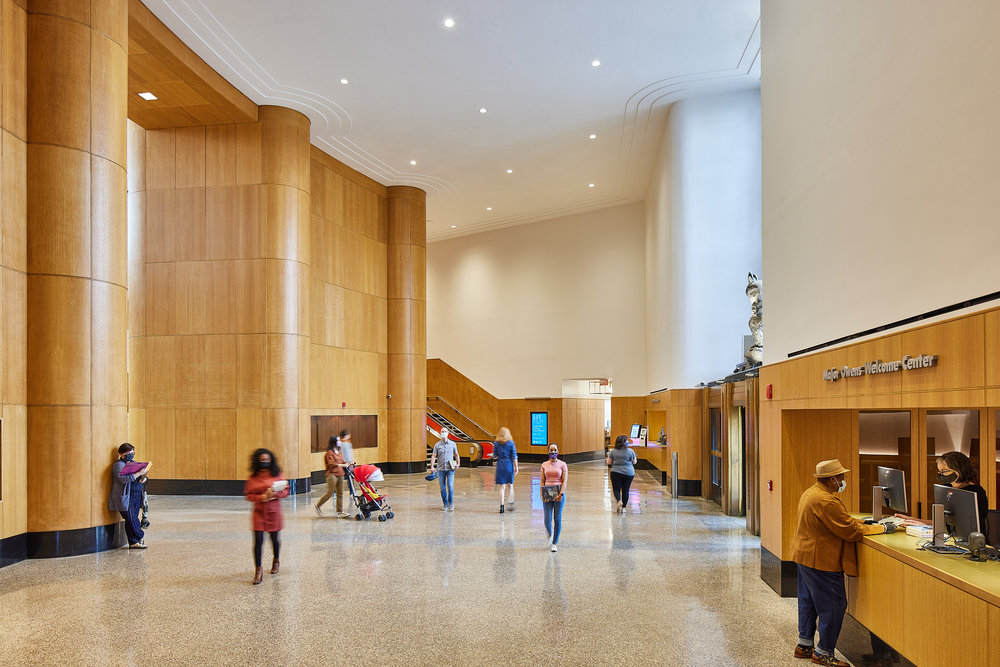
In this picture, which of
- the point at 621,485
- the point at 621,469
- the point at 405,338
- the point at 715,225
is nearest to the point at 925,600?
the point at 621,469

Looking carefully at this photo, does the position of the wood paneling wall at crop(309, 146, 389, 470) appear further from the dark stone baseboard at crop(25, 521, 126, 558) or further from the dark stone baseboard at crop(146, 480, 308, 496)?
the dark stone baseboard at crop(25, 521, 126, 558)

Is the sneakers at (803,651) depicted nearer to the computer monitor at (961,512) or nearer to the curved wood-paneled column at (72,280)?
the computer monitor at (961,512)

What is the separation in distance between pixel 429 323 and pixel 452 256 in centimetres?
298

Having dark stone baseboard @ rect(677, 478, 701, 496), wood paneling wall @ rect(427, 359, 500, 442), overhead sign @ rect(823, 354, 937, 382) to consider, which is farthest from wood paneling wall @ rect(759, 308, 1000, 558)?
wood paneling wall @ rect(427, 359, 500, 442)

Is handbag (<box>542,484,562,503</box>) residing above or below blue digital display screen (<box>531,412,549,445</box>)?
above

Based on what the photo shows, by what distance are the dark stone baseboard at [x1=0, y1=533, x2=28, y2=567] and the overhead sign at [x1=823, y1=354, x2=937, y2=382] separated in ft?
Result: 30.3

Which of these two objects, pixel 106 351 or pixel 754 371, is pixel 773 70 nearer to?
pixel 754 371

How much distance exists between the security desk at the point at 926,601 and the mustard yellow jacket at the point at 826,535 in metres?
0.16

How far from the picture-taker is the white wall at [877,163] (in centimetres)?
389

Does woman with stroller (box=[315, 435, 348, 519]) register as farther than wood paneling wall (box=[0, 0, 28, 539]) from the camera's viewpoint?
Yes

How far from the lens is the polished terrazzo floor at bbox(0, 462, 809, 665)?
571cm

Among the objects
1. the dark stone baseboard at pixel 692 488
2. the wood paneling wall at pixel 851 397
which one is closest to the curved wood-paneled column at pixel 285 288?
the dark stone baseboard at pixel 692 488

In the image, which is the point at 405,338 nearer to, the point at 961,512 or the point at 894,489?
the point at 894,489

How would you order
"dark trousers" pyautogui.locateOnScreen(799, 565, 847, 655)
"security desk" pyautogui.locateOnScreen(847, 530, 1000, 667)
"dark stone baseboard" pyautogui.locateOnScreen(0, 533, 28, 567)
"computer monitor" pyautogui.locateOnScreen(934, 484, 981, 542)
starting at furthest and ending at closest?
1. "dark stone baseboard" pyautogui.locateOnScreen(0, 533, 28, 567)
2. "dark trousers" pyautogui.locateOnScreen(799, 565, 847, 655)
3. "computer monitor" pyautogui.locateOnScreen(934, 484, 981, 542)
4. "security desk" pyautogui.locateOnScreen(847, 530, 1000, 667)
